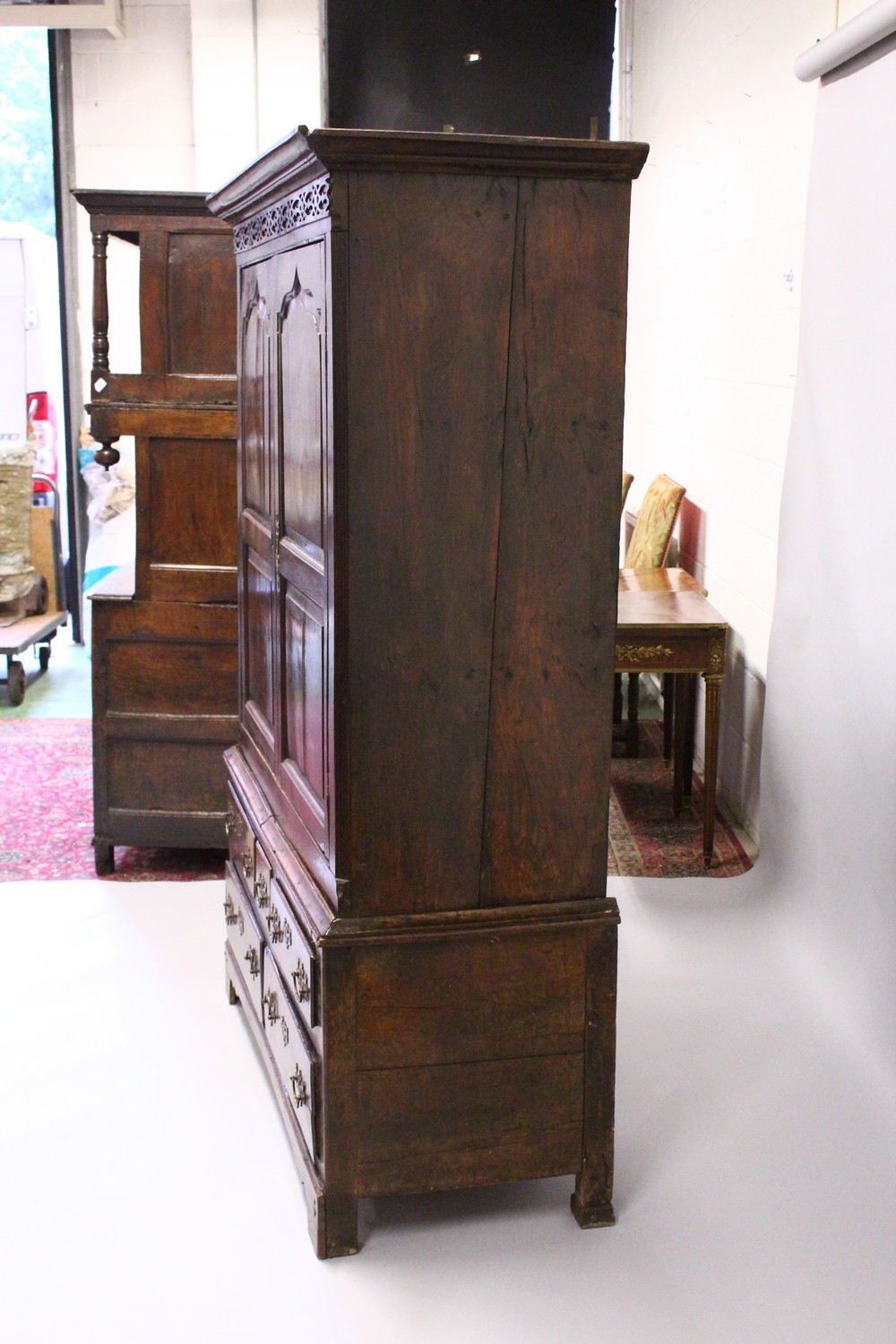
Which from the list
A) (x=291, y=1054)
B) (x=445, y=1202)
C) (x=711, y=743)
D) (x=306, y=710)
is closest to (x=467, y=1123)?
(x=445, y=1202)

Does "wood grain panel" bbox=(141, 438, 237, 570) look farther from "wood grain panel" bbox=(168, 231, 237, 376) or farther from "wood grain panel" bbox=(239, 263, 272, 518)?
"wood grain panel" bbox=(239, 263, 272, 518)

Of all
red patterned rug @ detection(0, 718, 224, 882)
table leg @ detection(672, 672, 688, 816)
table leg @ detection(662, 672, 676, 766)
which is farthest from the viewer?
table leg @ detection(662, 672, 676, 766)

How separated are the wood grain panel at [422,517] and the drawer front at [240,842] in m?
0.65

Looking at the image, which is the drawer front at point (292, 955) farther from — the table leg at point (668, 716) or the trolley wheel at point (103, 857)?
the table leg at point (668, 716)

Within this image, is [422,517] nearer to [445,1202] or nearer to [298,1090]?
[298,1090]

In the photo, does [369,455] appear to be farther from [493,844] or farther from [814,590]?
[814,590]

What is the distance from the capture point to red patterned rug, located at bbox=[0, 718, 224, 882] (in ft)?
12.7

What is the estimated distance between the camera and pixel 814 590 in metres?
3.16

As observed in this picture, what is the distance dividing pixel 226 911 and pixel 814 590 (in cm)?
148

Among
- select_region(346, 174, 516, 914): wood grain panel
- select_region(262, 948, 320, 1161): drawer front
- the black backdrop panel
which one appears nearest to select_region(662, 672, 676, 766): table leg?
the black backdrop panel

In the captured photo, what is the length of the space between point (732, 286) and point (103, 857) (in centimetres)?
248

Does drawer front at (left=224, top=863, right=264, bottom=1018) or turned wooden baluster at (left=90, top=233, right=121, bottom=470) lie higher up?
turned wooden baluster at (left=90, top=233, right=121, bottom=470)

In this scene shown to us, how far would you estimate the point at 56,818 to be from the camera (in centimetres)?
432

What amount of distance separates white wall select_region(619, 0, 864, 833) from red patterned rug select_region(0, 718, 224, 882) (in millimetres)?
1680
